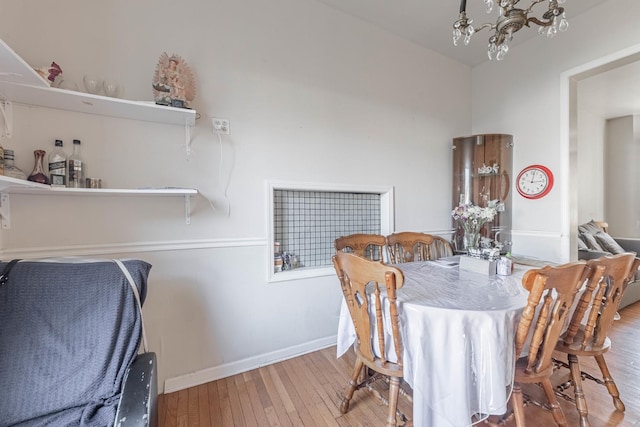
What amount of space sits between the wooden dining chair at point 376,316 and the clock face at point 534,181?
97.7 inches

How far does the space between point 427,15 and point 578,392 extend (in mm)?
3100

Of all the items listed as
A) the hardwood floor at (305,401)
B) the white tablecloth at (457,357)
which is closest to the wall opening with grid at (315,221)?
the hardwood floor at (305,401)

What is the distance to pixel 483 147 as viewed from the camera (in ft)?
9.75

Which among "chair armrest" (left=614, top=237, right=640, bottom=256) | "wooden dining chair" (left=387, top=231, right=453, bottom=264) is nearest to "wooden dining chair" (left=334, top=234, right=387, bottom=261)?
"wooden dining chair" (left=387, top=231, right=453, bottom=264)

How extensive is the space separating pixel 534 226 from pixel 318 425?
2.87m

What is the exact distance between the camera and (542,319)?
114 centimetres

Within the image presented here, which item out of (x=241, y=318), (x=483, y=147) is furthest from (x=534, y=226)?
(x=241, y=318)

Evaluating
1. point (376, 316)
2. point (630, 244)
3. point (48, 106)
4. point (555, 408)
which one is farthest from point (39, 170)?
point (630, 244)

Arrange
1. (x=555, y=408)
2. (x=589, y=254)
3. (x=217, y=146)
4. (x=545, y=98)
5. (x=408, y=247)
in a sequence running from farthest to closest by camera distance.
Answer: (x=589, y=254)
(x=545, y=98)
(x=408, y=247)
(x=217, y=146)
(x=555, y=408)

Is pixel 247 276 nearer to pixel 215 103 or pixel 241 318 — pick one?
pixel 241 318

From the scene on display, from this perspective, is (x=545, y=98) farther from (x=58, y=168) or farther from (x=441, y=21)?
(x=58, y=168)

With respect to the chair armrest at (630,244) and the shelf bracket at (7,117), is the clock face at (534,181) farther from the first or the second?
the shelf bracket at (7,117)

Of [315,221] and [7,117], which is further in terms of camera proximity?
[315,221]

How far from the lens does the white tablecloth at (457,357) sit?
3.59ft
